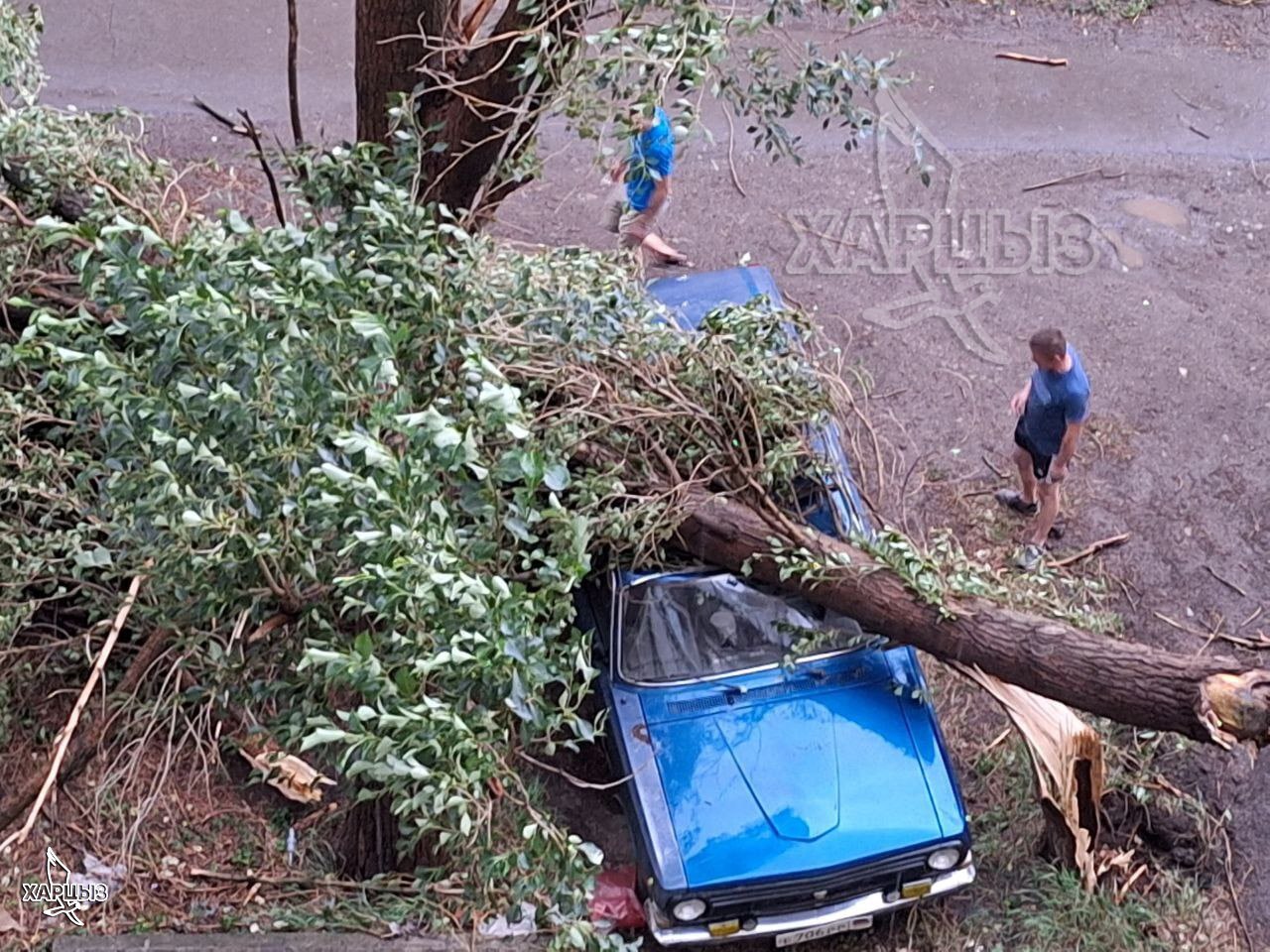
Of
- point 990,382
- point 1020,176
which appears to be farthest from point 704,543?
point 1020,176

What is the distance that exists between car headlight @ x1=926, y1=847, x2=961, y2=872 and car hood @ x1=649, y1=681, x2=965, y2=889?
8 cm

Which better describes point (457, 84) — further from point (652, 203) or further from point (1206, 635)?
point (1206, 635)

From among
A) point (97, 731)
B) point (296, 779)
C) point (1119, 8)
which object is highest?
point (1119, 8)

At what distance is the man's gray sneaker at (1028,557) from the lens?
22.8 ft

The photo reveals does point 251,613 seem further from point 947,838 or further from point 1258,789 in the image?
point 1258,789

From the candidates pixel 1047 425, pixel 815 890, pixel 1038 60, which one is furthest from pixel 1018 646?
pixel 1038 60

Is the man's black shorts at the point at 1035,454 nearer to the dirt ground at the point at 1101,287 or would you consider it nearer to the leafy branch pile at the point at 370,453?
the dirt ground at the point at 1101,287

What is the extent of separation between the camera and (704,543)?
5289 millimetres

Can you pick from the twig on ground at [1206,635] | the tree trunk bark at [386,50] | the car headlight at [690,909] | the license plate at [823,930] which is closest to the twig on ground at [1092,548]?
the twig on ground at [1206,635]

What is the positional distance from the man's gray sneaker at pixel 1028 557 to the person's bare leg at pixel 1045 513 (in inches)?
2.5

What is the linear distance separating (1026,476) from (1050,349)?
1089mm

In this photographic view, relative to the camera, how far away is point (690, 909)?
5.15m

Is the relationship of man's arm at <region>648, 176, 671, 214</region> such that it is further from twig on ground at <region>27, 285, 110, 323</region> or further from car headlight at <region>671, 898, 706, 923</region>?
car headlight at <region>671, 898, 706, 923</region>

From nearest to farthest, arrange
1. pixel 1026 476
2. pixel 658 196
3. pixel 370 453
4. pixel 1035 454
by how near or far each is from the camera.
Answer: pixel 370 453 → pixel 1035 454 → pixel 1026 476 → pixel 658 196
